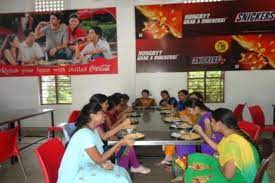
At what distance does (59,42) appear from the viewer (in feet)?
21.4

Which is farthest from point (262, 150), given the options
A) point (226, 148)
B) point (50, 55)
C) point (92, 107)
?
point (50, 55)

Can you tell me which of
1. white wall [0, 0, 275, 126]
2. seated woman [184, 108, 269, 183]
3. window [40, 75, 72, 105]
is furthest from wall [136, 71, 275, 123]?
seated woman [184, 108, 269, 183]

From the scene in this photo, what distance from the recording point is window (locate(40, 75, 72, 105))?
22.3ft

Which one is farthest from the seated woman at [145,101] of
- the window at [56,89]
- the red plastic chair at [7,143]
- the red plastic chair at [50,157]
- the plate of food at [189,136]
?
the red plastic chair at [50,157]

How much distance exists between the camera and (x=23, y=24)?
6.56 meters

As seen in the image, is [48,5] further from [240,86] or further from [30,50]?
[240,86]

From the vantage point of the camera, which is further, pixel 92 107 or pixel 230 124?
pixel 92 107

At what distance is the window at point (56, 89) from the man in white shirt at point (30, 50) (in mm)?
507

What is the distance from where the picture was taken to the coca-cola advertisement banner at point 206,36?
598 cm

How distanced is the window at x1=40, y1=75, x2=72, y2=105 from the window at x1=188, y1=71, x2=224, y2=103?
291 cm

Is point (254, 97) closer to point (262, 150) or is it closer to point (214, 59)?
point (214, 59)

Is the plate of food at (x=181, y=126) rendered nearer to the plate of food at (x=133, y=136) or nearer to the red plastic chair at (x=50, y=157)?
the plate of food at (x=133, y=136)

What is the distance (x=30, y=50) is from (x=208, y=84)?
4.22 metres

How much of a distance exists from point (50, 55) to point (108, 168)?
4.94m
